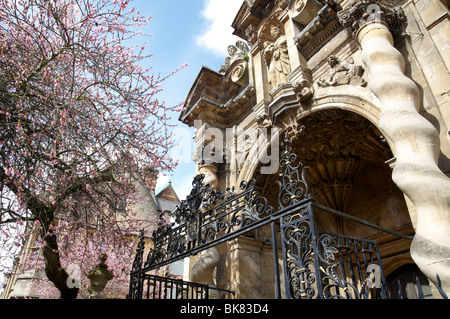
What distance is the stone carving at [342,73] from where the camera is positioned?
5105mm

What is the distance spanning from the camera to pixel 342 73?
5.40 meters

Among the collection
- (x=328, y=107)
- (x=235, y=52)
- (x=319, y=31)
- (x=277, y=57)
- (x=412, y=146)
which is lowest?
(x=412, y=146)

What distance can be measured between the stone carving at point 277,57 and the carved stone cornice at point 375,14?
2122mm

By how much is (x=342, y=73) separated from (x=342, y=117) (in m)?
0.84

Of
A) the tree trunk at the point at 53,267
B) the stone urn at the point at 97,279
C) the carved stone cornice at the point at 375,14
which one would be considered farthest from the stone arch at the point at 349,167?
the tree trunk at the point at 53,267

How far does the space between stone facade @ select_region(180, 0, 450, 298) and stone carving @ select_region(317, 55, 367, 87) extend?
0.02 m

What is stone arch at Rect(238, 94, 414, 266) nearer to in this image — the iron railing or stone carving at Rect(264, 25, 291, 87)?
stone carving at Rect(264, 25, 291, 87)

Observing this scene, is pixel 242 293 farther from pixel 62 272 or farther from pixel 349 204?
pixel 349 204

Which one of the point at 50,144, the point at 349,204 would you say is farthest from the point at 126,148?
the point at 349,204

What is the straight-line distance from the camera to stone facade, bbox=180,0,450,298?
3.41 metres

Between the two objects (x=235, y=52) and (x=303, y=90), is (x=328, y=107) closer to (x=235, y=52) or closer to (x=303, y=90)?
(x=303, y=90)

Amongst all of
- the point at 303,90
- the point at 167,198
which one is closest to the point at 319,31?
the point at 303,90

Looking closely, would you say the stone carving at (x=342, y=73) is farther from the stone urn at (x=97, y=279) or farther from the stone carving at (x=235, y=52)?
the stone urn at (x=97, y=279)

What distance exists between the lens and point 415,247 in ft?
9.58
